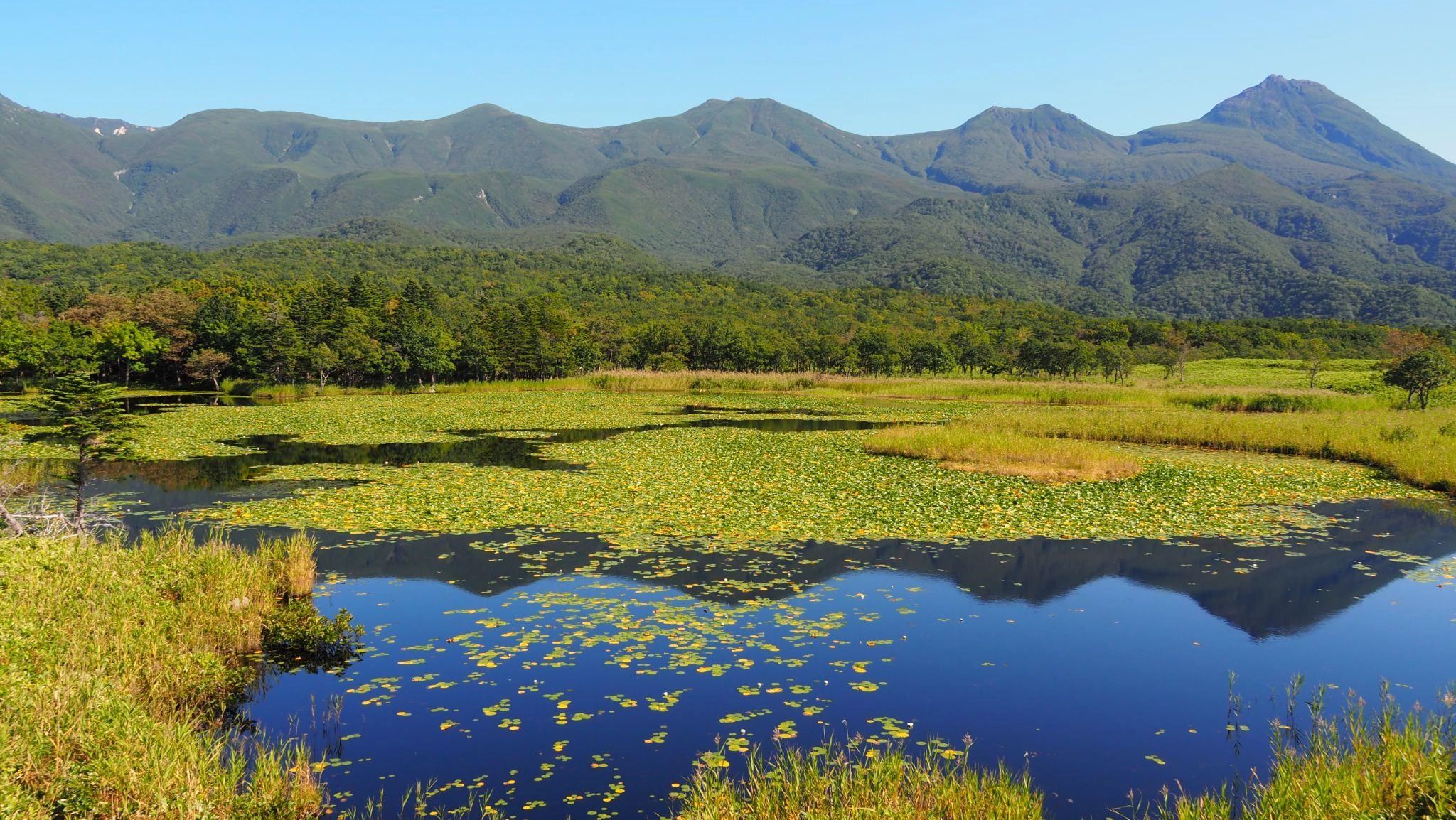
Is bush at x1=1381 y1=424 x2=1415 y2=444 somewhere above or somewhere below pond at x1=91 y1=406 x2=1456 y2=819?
above

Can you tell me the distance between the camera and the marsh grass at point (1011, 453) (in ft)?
105

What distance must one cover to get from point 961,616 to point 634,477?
1623 centimetres

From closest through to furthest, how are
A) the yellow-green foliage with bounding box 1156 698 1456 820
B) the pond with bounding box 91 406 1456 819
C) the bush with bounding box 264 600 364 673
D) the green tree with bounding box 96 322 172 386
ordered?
the yellow-green foliage with bounding box 1156 698 1456 820 → the pond with bounding box 91 406 1456 819 → the bush with bounding box 264 600 364 673 → the green tree with bounding box 96 322 172 386

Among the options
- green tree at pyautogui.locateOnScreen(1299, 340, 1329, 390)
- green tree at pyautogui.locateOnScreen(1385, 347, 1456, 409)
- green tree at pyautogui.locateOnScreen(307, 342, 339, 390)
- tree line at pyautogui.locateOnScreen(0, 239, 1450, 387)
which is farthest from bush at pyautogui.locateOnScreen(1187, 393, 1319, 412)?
green tree at pyautogui.locateOnScreen(307, 342, 339, 390)

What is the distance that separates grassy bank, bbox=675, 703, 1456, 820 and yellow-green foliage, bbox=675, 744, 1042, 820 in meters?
0.01

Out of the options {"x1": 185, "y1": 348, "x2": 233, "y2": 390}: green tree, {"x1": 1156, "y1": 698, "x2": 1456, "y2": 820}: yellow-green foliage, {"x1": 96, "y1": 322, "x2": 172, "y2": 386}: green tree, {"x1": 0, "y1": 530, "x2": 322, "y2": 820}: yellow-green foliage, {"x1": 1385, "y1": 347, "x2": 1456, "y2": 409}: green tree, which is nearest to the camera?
{"x1": 1156, "y1": 698, "x2": 1456, "y2": 820}: yellow-green foliage

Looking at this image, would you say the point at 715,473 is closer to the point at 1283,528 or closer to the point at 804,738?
the point at 1283,528

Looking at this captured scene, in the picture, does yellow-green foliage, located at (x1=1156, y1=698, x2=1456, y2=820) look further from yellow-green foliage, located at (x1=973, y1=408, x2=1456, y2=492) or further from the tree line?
yellow-green foliage, located at (x1=973, y1=408, x2=1456, y2=492)

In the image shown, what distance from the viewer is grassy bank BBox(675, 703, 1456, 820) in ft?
27.3

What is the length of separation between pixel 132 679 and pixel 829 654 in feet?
33.7

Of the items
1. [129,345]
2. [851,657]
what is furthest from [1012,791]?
[129,345]

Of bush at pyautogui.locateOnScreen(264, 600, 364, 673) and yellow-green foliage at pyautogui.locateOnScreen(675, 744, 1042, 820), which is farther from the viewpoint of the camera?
bush at pyautogui.locateOnScreen(264, 600, 364, 673)

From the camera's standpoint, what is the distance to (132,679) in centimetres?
1086

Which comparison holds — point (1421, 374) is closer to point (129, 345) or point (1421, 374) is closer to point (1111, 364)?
point (1111, 364)
